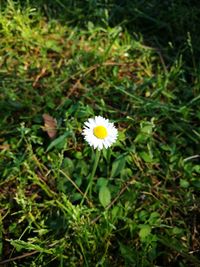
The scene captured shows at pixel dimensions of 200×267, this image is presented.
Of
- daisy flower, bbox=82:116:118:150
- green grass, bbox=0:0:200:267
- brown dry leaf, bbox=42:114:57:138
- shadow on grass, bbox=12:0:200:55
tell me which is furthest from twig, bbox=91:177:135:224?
shadow on grass, bbox=12:0:200:55

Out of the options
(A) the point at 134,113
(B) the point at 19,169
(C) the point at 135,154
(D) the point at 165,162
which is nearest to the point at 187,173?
(D) the point at 165,162

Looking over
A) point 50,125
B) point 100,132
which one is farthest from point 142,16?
point 100,132

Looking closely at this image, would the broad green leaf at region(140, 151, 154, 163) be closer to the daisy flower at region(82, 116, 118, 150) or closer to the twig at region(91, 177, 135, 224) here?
the twig at region(91, 177, 135, 224)

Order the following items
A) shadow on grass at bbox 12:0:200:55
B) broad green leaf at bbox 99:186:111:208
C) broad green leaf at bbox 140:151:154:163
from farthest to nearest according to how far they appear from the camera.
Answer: shadow on grass at bbox 12:0:200:55
broad green leaf at bbox 140:151:154:163
broad green leaf at bbox 99:186:111:208

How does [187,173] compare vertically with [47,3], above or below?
below

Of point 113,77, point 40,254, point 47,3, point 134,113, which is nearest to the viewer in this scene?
point 40,254

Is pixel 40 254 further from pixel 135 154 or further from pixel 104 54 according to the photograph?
pixel 104 54

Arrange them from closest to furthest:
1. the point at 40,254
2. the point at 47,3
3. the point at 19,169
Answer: the point at 40,254
the point at 19,169
the point at 47,3
